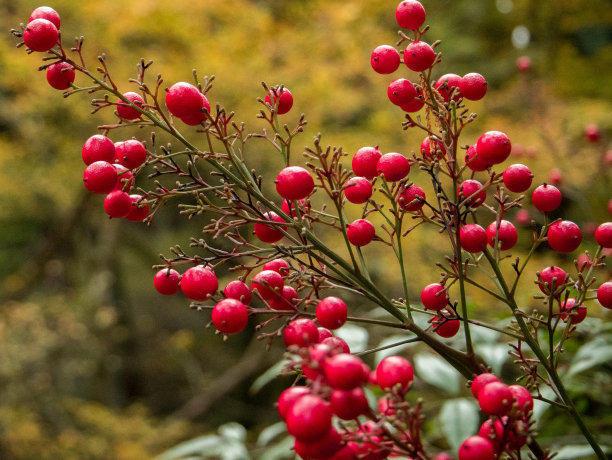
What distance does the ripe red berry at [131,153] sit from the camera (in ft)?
2.53

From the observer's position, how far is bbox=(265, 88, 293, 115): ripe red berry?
82 cm

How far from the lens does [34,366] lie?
520 centimetres

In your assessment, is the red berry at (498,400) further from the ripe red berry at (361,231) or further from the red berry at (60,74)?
the red berry at (60,74)

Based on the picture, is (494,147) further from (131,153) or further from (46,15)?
(46,15)

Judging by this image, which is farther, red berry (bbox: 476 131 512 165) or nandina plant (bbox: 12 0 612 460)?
red berry (bbox: 476 131 512 165)

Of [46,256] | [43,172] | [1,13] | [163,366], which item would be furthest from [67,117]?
[163,366]

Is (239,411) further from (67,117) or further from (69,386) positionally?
(67,117)

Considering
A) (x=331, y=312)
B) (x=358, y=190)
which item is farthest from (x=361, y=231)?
(x=331, y=312)

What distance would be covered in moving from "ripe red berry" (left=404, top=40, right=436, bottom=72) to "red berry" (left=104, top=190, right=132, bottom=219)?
1.19 feet

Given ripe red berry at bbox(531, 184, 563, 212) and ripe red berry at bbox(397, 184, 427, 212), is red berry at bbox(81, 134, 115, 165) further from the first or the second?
ripe red berry at bbox(531, 184, 563, 212)

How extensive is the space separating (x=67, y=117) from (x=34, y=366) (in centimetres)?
194

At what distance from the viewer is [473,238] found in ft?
2.42

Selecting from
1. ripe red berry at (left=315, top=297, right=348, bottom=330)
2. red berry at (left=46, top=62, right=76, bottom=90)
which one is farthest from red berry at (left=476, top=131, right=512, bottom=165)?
red berry at (left=46, top=62, right=76, bottom=90)

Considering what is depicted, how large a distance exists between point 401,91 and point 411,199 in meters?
0.13
